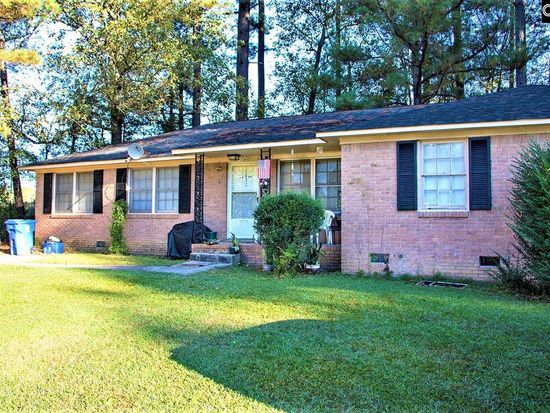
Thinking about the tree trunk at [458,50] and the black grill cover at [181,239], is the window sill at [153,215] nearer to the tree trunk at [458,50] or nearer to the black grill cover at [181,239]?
the black grill cover at [181,239]

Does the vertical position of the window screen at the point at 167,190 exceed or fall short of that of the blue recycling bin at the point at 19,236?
it exceeds it

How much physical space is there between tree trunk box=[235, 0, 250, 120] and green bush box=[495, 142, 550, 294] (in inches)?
649

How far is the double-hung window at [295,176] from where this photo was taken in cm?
1214

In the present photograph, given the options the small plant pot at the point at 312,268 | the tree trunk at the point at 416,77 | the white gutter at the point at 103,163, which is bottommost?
the small plant pot at the point at 312,268

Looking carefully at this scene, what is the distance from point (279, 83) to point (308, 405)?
80.9ft

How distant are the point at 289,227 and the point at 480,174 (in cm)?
380

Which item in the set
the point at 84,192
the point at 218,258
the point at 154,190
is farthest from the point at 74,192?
the point at 218,258

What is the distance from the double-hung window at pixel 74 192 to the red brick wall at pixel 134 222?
29 cm

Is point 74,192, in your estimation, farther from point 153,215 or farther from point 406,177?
point 406,177

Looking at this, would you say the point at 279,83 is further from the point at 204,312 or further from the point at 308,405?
the point at 308,405

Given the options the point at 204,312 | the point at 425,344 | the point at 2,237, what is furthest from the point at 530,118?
the point at 2,237

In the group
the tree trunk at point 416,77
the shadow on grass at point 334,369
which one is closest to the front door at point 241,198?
the shadow on grass at point 334,369

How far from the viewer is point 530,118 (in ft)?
27.1

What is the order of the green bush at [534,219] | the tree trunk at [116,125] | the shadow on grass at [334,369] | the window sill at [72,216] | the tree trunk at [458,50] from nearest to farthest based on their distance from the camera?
the shadow on grass at [334,369], the green bush at [534,219], the window sill at [72,216], the tree trunk at [458,50], the tree trunk at [116,125]
